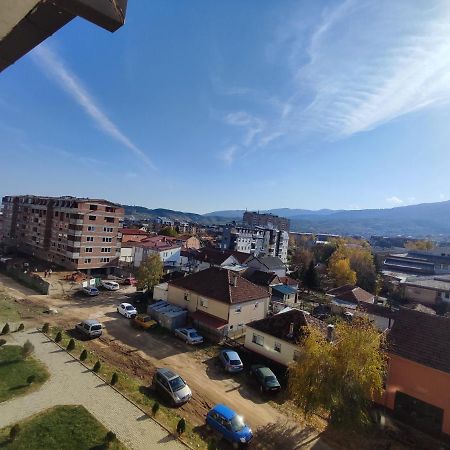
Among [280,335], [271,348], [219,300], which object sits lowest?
[271,348]

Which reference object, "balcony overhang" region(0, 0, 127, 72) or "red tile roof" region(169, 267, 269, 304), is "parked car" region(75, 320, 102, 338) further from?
"balcony overhang" region(0, 0, 127, 72)

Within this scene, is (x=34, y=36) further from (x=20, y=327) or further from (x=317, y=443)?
(x=20, y=327)

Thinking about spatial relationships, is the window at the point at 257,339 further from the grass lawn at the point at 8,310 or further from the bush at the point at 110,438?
the grass lawn at the point at 8,310

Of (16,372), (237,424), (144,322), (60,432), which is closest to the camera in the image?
(60,432)

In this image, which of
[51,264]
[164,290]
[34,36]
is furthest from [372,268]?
[34,36]

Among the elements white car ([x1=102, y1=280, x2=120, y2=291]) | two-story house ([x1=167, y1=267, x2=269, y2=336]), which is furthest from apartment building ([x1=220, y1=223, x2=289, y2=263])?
two-story house ([x1=167, y1=267, x2=269, y2=336])

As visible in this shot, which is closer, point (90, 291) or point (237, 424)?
point (237, 424)

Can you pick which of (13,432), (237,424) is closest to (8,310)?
(13,432)

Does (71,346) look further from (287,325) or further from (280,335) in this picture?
(287,325)
